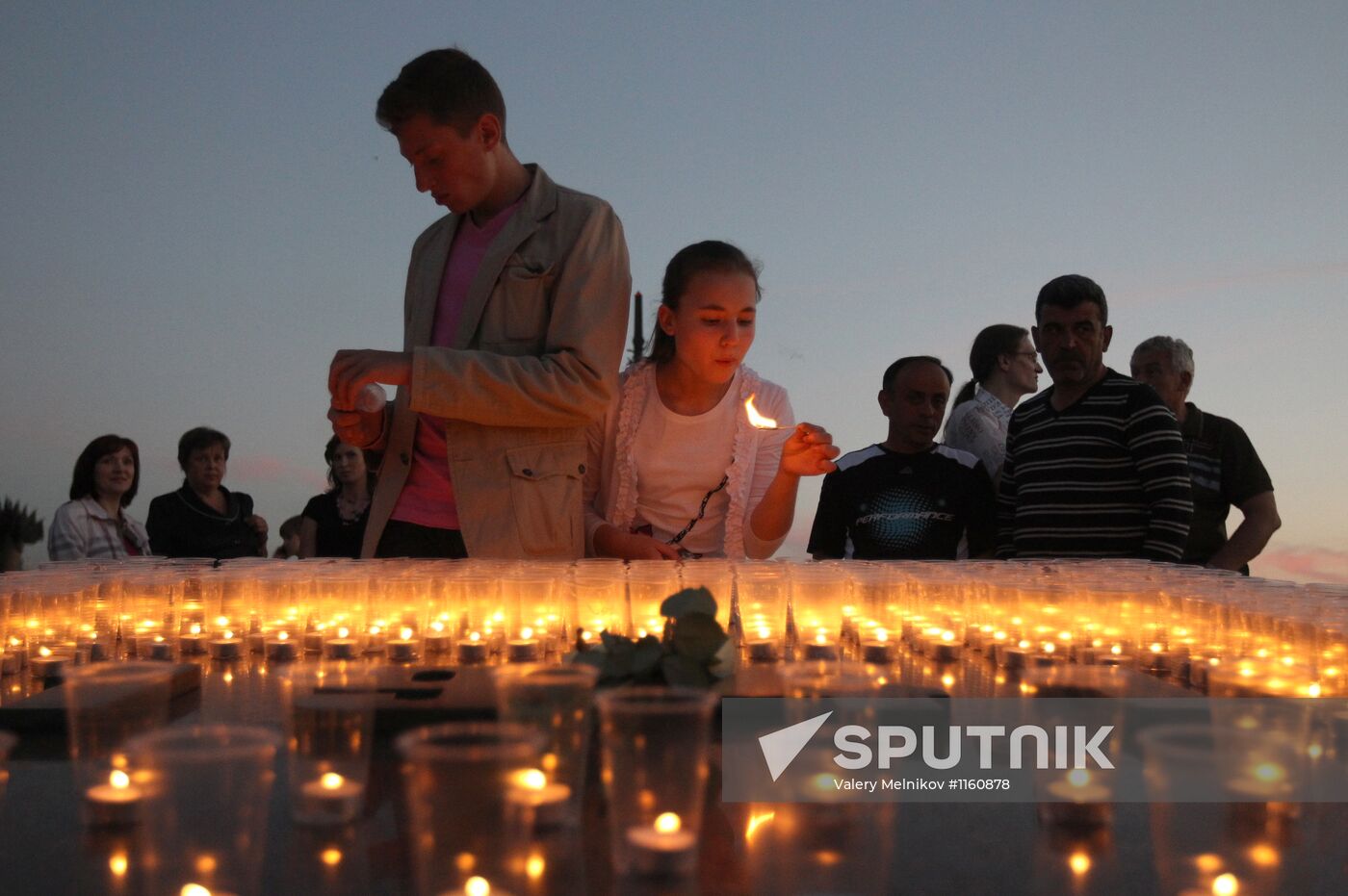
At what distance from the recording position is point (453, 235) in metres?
3.88

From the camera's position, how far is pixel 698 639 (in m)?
1.67

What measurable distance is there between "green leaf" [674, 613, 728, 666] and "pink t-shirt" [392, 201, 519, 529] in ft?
6.83

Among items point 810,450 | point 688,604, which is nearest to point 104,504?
point 810,450

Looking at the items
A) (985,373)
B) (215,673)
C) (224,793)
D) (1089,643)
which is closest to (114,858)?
(224,793)

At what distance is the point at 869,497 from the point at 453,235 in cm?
234

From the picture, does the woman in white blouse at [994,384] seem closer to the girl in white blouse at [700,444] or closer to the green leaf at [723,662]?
the girl in white blouse at [700,444]

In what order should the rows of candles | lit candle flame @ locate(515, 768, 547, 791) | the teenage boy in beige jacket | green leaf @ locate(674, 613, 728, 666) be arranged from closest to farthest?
1. lit candle flame @ locate(515, 768, 547, 791)
2. green leaf @ locate(674, 613, 728, 666)
3. the rows of candles
4. the teenage boy in beige jacket

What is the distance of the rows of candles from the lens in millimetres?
2453

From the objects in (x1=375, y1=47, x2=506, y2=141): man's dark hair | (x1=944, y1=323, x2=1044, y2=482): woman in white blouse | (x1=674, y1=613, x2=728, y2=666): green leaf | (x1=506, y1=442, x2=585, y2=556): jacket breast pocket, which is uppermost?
(x1=375, y1=47, x2=506, y2=141): man's dark hair

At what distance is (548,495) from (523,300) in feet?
2.13

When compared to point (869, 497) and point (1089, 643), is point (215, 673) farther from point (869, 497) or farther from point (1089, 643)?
point (869, 497)
